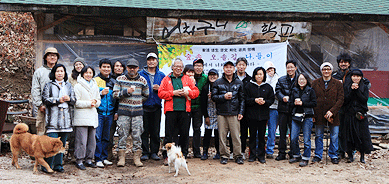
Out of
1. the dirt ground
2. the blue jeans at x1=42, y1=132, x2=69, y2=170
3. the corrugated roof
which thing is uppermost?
the corrugated roof

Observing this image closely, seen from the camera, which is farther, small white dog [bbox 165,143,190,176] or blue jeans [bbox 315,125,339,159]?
blue jeans [bbox 315,125,339,159]

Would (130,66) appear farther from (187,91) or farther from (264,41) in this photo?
(264,41)

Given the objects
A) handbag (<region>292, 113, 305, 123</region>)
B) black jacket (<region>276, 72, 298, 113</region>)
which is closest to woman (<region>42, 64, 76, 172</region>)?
black jacket (<region>276, 72, 298, 113</region>)

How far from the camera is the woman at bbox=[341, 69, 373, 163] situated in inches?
235

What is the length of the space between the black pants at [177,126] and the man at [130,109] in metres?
0.48

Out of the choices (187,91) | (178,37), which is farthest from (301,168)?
(178,37)

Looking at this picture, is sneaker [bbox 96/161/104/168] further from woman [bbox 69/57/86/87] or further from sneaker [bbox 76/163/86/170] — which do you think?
woman [bbox 69/57/86/87]

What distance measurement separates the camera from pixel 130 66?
5.52m

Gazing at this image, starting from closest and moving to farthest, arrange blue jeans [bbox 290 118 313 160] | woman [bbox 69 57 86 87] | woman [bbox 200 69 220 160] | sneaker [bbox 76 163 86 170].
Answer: sneaker [bbox 76 163 86 170] → woman [bbox 69 57 86 87] → blue jeans [bbox 290 118 313 160] → woman [bbox 200 69 220 160]

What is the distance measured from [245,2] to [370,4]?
3.18m

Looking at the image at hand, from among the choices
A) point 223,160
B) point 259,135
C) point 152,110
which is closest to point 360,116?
point 259,135

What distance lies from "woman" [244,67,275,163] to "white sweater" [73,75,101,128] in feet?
8.47

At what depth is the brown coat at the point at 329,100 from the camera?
231 inches

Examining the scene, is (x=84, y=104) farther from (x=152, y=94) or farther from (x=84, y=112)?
(x=152, y=94)
